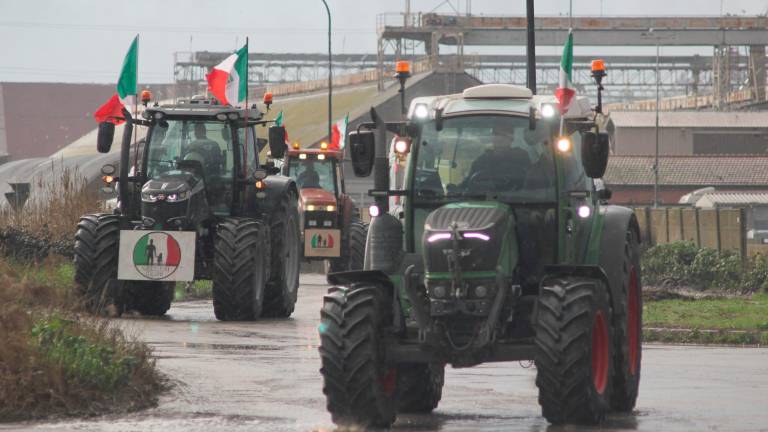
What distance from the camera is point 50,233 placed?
29.9 meters

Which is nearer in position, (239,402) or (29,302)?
(239,402)

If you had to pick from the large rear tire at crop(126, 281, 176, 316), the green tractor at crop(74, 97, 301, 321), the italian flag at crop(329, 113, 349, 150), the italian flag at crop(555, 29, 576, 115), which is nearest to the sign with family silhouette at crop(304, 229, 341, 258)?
the green tractor at crop(74, 97, 301, 321)

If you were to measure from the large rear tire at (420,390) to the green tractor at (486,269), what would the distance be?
0.01 meters

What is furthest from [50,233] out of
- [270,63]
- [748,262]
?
[270,63]

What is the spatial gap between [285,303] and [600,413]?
12769mm

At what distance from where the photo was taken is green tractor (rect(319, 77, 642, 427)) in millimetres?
11172

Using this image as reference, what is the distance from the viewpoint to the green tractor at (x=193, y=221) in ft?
69.7

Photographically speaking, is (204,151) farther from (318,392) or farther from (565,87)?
(565,87)

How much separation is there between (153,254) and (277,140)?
8.28ft

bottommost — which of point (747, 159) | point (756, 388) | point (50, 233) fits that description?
point (756, 388)

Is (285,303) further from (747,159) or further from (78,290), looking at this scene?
(747,159)

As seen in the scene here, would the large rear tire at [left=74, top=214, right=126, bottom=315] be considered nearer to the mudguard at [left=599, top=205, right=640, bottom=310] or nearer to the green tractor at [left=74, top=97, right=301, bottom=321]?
the green tractor at [left=74, top=97, right=301, bottom=321]

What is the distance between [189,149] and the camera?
22.4 meters

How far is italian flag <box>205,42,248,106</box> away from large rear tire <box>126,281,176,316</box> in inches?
211
